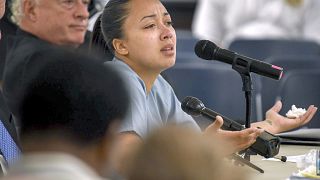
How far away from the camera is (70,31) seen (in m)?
3.47

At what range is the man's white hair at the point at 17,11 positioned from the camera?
11.2 ft

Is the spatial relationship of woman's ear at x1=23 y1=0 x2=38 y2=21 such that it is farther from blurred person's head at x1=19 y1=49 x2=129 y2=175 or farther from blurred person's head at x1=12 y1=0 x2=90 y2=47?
blurred person's head at x1=19 y1=49 x2=129 y2=175

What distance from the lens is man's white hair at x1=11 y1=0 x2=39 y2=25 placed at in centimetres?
342

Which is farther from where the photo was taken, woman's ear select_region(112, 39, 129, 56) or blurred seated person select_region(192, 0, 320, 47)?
blurred seated person select_region(192, 0, 320, 47)

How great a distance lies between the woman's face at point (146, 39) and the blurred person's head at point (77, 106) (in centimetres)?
123

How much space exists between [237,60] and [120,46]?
0.37m

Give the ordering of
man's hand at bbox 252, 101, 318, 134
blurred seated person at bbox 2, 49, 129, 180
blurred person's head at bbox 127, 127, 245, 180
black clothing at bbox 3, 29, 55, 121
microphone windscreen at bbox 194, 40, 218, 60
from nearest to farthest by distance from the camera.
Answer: blurred person's head at bbox 127, 127, 245, 180 < blurred seated person at bbox 2, 49, 129, 180 < microphone windscreen at bbox 194, 40, 218, 60 < man's hand at bbox 252, 101, 318, 134 < black clothing at bbox 3, 29, 55, 121

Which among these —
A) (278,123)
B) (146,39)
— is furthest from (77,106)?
(278,123)

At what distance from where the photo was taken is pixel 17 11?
3447 mm

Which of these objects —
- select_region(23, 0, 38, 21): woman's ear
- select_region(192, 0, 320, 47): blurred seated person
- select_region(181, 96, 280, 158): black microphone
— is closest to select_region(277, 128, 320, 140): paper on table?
select_region(181, 96, 280, 158): black microphone

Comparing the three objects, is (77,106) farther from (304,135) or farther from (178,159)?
(304,135)

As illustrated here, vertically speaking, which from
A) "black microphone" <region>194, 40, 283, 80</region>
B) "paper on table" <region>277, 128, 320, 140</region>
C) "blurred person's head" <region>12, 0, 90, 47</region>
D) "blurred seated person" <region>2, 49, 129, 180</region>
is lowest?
"paper on table" <region>277, 128, 320, 140</region>

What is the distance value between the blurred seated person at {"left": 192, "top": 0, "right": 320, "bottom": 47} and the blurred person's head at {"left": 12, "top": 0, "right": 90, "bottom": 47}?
312 cm

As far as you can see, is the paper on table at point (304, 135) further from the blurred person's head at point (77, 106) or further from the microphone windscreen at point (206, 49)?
the blurred person's head at point (77, 106)
